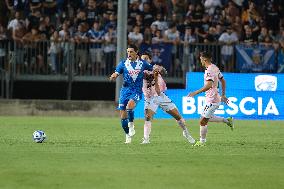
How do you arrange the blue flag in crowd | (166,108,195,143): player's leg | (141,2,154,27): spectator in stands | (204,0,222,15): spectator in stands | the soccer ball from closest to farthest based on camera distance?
the soccer ball, (166,108,195,143): player's leg, the blue flag in crowd, (141,2,154,27): spectator in stands, (204,0,222,15): spectator in stands

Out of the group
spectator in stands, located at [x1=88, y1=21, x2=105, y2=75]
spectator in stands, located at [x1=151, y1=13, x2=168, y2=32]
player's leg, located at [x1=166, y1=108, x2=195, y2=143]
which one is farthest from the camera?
spectator in stands, located at [x1=151, y1=13, x2=168, y2=32]

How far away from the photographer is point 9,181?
12359mm

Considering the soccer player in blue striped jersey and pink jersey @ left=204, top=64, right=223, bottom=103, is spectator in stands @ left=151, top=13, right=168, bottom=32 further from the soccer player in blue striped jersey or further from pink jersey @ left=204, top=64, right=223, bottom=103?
pink jersey @ left=204, top=64, right=223, bottom=103

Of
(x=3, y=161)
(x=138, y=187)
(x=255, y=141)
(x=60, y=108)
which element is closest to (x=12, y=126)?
(x=60, y=108)

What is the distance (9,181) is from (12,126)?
12.9 meters

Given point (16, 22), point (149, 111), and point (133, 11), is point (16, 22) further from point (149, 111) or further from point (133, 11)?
point (149, 111)

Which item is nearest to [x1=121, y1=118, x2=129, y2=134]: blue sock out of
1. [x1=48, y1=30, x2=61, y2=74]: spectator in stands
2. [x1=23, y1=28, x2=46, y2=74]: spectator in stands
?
[x1=48, y1=30, x2=61, y2=74]: spectator in stands

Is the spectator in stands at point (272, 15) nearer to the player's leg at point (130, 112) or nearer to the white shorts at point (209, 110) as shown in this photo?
the white shorts at point (209, 110)

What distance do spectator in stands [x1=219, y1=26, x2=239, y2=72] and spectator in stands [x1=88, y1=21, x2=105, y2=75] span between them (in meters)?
3.98

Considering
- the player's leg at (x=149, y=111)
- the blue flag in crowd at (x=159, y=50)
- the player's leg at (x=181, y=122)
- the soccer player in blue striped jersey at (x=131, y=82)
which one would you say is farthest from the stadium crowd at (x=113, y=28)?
the soccer player in blue striped jersey at (x=131, y=82)

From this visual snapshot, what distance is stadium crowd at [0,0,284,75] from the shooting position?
3047 cm

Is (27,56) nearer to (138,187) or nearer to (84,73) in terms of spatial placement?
(84,73)

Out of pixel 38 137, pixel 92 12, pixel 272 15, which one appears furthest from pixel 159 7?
pixel 38 137

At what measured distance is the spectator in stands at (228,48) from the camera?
2995 centimetres
